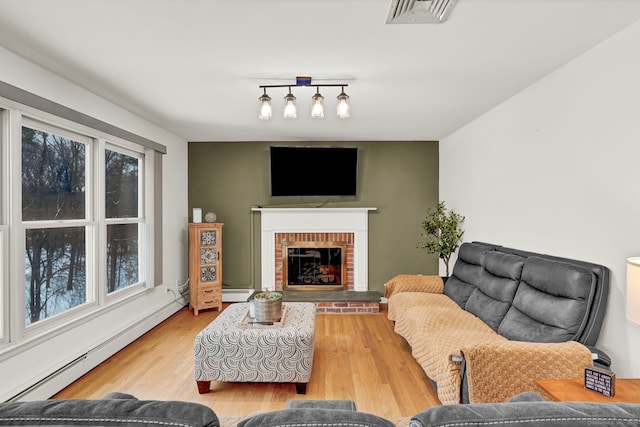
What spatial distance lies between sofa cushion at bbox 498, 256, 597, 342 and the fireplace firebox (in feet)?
9.11

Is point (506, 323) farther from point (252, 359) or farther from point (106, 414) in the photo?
point (106, 414)

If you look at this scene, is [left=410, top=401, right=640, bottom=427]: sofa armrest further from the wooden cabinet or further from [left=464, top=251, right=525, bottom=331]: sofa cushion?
the wooden cabinet

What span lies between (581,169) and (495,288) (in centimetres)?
112

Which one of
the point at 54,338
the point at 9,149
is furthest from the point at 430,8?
the point at 54,338

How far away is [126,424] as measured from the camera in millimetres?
840

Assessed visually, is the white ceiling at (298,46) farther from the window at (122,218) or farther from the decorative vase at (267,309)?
the decorative vase at (267,309)

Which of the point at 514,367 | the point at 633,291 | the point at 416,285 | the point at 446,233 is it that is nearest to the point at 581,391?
the point at 514,367

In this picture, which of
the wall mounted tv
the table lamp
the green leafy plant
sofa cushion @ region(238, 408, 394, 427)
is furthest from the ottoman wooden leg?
the green leafy plant

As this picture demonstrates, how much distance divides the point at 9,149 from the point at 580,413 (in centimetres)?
316

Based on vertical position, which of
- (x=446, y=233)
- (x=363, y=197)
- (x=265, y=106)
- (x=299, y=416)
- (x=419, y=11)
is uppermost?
(x=419, y=11)

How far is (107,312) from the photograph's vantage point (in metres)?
3.29

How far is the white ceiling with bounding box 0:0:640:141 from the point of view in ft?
5.81

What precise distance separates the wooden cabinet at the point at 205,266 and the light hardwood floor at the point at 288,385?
787mm

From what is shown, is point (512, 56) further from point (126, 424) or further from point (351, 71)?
point (126, 424)
